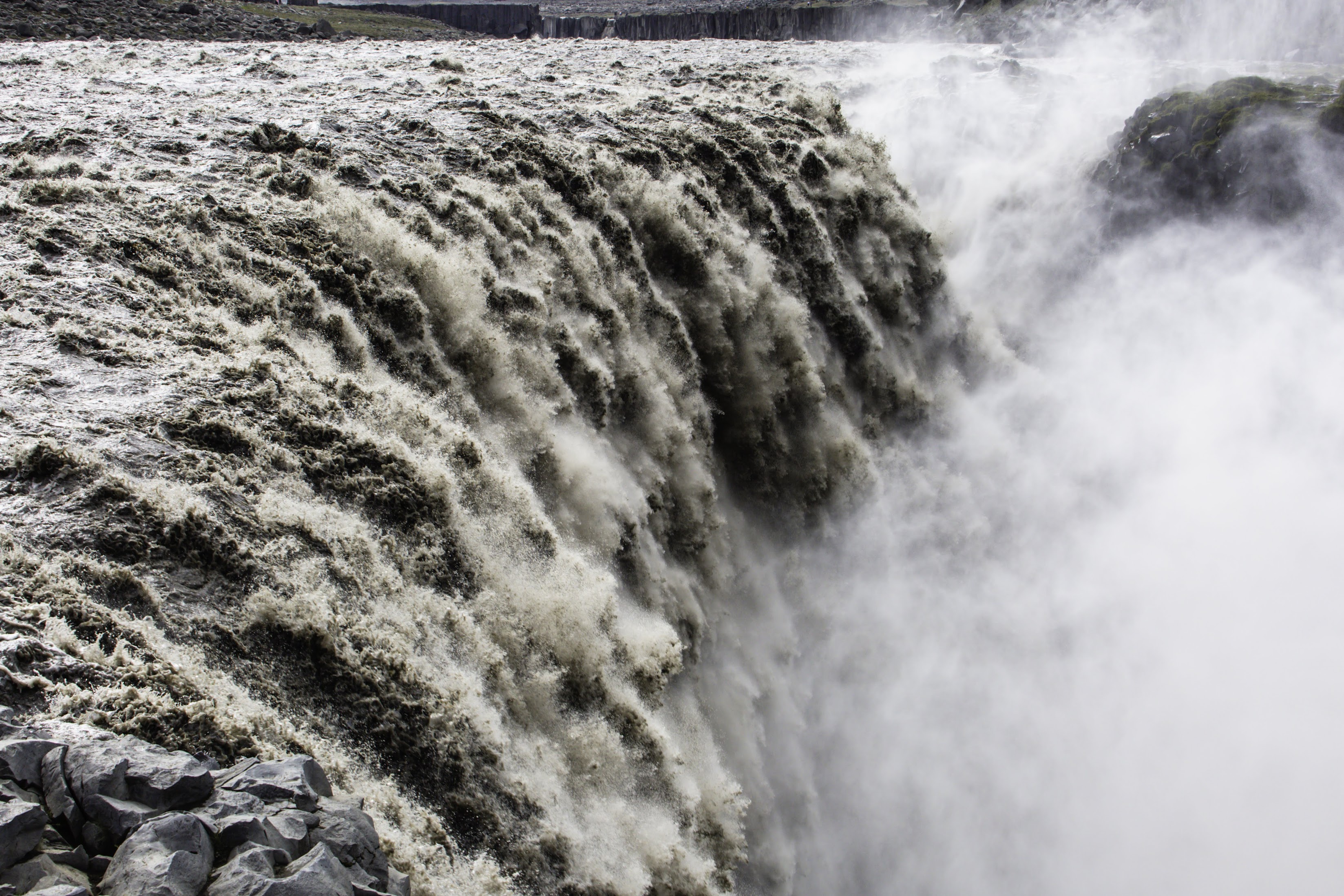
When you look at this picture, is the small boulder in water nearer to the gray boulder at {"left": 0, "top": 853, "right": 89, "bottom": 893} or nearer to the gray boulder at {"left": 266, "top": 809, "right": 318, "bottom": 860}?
the gray boulder at {"left": 266, "top": 809, "right": 318, "bottom": 860}

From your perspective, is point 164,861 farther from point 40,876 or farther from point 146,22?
point 146,22

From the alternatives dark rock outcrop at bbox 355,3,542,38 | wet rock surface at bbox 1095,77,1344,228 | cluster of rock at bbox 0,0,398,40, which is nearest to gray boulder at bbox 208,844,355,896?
wet rock surface at bbox 1095,77,1344,228

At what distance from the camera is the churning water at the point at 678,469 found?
444cm

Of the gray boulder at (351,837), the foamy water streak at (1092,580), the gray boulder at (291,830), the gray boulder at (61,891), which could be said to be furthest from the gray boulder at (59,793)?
the foamy water streak at (1092,580)

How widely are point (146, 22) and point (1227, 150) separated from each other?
26.6 metres

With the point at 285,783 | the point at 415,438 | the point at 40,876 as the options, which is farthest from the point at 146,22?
the point at 40,876

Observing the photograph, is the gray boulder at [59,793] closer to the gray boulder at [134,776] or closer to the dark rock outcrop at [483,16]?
the gray boulder at [134,776]

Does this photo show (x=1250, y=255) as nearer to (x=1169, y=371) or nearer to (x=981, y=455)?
(x=1169, y=371)

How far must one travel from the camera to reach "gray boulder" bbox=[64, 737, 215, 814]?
2836mm

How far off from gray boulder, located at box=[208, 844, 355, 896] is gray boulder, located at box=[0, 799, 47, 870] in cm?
52

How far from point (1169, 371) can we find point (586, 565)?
10486mm

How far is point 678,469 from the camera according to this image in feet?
27.8

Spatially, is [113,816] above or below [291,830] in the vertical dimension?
above

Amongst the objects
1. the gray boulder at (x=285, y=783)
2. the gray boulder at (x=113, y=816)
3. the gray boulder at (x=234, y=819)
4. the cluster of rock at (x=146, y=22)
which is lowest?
the gray boulder at (x=285, y=783)
